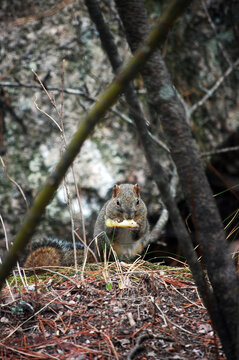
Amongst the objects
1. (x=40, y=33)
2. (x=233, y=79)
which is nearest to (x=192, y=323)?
(x=233, y=79)

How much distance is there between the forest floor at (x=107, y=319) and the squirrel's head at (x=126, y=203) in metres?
0.89

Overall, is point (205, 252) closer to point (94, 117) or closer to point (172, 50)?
point (94, 117)

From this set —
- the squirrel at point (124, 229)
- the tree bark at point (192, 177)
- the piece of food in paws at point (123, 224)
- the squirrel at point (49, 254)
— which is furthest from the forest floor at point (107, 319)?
the squirrel at point (124, 229)

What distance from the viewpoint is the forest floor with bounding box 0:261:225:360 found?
5.03 ft

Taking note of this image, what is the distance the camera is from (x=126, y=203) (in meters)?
3.06

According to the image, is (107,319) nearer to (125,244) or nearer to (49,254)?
(49,254)

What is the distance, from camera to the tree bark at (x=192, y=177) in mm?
1311

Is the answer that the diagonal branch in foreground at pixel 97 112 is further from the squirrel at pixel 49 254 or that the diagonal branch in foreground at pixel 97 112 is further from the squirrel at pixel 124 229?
the squirrel at pixel 124 229

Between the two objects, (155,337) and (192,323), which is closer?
(155,337)

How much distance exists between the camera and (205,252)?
135cm

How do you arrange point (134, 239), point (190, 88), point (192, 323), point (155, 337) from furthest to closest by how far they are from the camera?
point (190, 88)
point (134, 239)
point (192, 323)
point (155, 337)

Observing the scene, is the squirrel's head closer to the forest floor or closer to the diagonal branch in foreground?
the forest floor

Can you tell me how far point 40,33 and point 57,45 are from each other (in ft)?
0.74

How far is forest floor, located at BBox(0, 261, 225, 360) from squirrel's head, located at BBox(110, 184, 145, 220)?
0.89 meters
